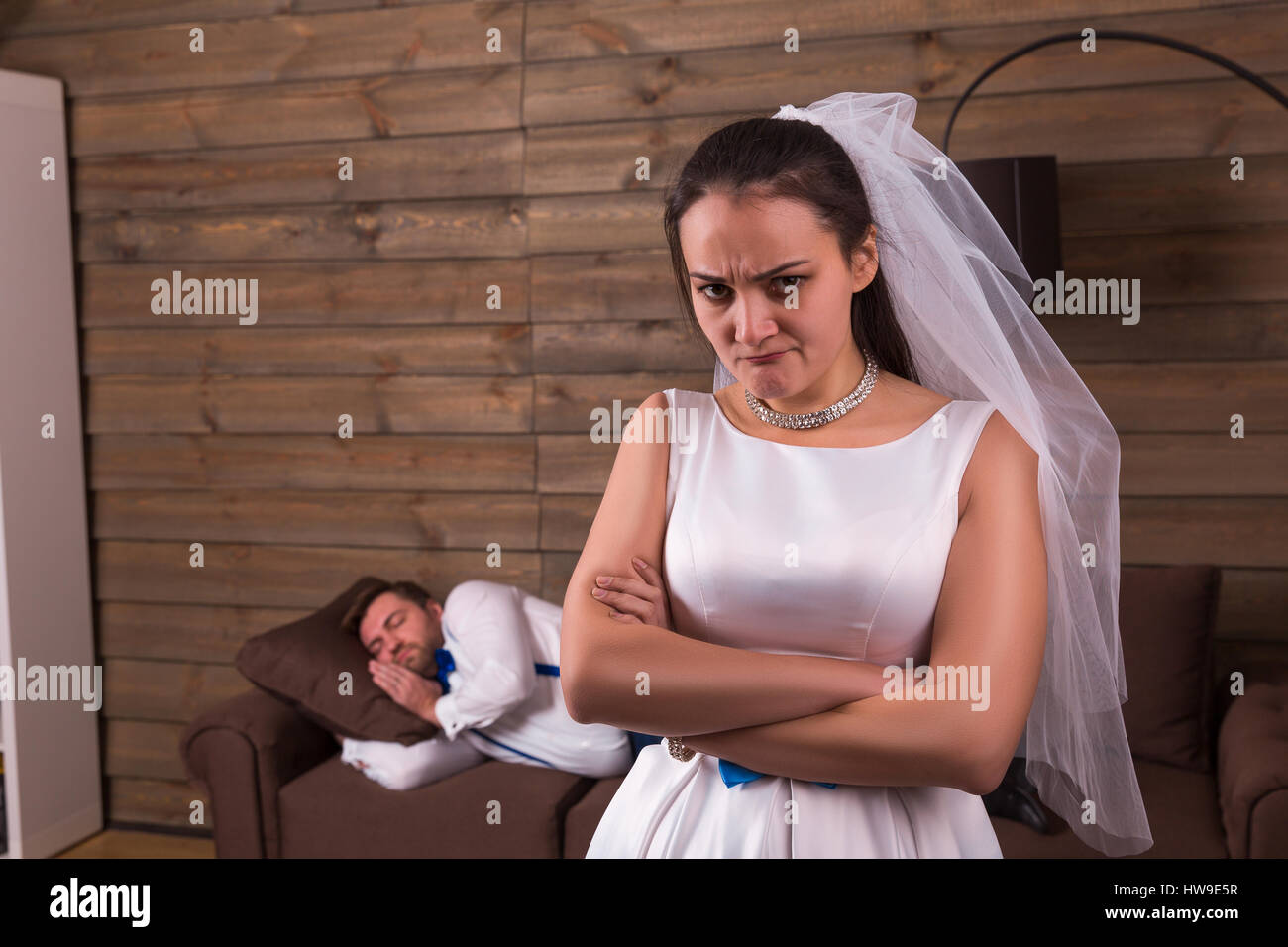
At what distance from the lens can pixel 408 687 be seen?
266 centimetres

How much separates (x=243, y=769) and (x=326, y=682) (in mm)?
285

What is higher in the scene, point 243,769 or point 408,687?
point 408,687

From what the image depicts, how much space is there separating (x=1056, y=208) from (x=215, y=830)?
2.49 metres

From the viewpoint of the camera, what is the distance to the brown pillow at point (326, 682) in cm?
261

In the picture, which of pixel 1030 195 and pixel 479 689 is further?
pixel 479 689

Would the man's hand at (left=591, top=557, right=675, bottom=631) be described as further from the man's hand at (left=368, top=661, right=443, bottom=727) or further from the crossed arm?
the man's hand at (left=368, top=661, right=443, bottom=727)

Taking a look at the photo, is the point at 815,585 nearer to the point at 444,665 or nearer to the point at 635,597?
the point at 635,597

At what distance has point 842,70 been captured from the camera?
9.37 ft

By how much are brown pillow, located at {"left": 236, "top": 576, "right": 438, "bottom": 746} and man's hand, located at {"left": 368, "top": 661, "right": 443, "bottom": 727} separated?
0.05 feet

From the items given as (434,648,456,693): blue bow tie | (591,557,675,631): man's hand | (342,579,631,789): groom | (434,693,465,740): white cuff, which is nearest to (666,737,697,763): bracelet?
(591,557,675,631): man's hand

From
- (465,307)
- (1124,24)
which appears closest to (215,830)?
(465,307)

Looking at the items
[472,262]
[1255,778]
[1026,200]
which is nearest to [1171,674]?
[1255,778]

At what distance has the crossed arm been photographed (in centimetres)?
109

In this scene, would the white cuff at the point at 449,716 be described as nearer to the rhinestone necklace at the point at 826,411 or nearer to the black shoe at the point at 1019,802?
the black shoe at the point at 1019,802
